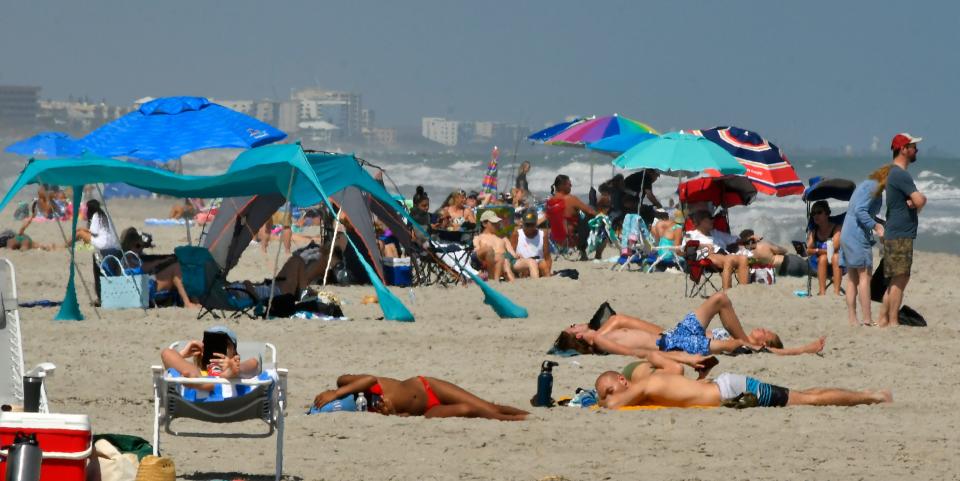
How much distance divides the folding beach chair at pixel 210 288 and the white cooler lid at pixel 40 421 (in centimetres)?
714

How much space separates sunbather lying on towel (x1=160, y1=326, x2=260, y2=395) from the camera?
19.7 feet

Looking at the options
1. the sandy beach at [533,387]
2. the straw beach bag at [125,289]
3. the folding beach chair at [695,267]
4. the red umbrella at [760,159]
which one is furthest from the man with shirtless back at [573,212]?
the straw beach bag at [125,289]

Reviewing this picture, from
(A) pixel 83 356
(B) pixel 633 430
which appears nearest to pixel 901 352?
(B) pixel 633 430


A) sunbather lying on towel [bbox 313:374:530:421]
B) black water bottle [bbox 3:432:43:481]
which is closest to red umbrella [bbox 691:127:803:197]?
sunbather lying on towel [bbox 313:374:530:421]

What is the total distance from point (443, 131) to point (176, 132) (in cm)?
10930

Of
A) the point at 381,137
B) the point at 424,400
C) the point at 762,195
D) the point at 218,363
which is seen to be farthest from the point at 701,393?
the point at 381,137

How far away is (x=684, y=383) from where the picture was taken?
307 inches

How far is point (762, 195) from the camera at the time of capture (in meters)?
40.6

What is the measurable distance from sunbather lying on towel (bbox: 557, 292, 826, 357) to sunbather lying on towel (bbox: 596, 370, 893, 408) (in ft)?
3.58

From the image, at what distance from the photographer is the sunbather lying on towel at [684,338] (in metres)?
8.96

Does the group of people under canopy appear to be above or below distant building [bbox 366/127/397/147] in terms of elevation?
above

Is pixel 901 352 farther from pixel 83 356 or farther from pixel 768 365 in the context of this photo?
pixel 83 356

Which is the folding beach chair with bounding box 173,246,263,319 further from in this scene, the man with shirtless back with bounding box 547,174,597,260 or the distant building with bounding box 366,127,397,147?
the distant building with bounding box 366,127,397,147

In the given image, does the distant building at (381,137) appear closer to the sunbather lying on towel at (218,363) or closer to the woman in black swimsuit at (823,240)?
the woman in black swimsuit at (823,240)
